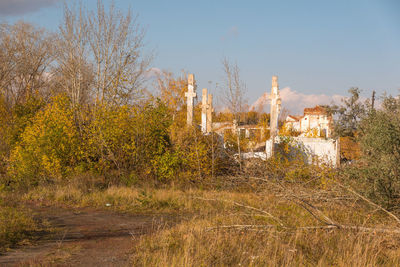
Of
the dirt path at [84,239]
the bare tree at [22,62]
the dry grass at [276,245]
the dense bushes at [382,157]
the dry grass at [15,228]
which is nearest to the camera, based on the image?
the dry grass at [276,245]

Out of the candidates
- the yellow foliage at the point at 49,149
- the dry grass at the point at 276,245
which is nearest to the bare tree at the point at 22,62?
the yellow foliage at the point at 49,149

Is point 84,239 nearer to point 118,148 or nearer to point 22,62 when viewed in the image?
point 118,148

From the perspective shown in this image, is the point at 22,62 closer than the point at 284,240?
No

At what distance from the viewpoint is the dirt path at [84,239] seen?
20.7 feet

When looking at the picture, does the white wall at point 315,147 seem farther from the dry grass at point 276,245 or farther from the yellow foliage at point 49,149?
the dry grass at point 276,245

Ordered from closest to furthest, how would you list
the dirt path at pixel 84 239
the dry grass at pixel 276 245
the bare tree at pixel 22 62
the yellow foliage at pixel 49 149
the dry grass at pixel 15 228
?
the dry grass at pixel 276 245, the dirt path at pixel 84 239, the dry grass at pixel 15 228, the yellow foliage at pixel 49 149, the bare tree at pixel 22 62

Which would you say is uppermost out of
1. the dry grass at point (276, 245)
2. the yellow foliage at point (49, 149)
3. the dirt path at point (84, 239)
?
the yellow foliage at point (49, 149)

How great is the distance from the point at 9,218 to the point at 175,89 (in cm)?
2885

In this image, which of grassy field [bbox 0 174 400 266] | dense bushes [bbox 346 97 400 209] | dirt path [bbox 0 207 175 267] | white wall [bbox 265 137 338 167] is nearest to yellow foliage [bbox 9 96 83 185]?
dirt path [bbox 0 207 175 267]

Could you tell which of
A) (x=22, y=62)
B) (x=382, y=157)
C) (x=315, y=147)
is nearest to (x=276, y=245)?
(x=382, y=157)

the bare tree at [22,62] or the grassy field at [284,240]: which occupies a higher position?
the bare tree at [22,62]

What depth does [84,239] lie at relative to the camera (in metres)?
7.85

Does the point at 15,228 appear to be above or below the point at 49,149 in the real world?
below

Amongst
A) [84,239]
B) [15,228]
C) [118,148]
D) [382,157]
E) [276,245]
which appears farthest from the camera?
[118,148]
